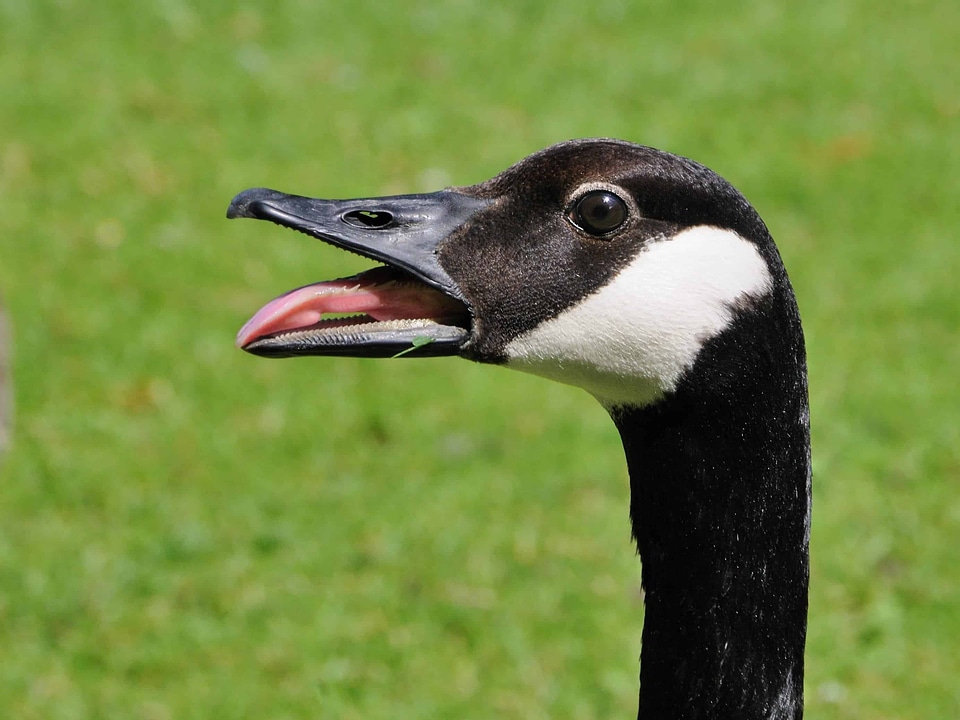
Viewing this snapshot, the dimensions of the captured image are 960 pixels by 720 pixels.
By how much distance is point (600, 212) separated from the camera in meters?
1.96


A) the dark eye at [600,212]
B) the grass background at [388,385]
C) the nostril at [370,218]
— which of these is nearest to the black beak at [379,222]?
the nostril at [370,218]

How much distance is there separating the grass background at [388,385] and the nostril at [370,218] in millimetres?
2041

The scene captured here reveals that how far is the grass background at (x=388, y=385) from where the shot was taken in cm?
Answer: 380

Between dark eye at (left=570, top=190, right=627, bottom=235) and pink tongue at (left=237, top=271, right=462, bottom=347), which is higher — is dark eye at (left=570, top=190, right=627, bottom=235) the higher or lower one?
the higher one

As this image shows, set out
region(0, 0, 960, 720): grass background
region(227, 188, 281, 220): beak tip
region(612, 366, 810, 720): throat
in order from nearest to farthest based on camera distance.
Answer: region(227, 188, 281, 220): beak tip < region(612, 366, 810, 720): throat < region(0, 0, 960, 720): grass background

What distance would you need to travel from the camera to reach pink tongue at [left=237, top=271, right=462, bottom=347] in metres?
1.92

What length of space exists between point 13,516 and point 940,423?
3.46 metres

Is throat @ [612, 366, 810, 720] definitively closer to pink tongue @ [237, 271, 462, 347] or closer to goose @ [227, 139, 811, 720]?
goose @ [227, 139, 811, 720]

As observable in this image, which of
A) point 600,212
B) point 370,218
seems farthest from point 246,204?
point 600,212

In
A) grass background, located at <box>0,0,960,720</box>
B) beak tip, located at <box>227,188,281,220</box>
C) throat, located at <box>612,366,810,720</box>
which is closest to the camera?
beak tip, located at <box>227,188,281,220</box>

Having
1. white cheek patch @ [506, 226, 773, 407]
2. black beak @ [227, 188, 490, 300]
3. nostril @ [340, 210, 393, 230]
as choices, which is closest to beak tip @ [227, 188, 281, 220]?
black beak @ [227, 188, 490, 300]

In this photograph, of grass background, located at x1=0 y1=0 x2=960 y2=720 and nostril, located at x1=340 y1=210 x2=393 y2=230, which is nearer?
nostril, located at x1=340 y1=210 x2=393 y2=230

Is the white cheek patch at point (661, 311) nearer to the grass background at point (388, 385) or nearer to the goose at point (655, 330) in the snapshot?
the goose at point (655, 330)

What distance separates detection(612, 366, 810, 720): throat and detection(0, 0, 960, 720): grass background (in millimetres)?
1568
